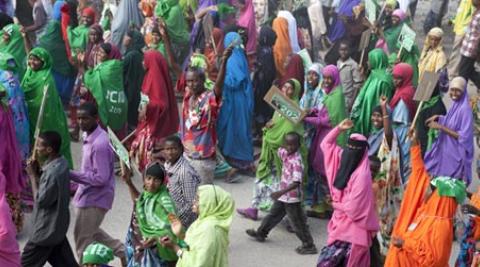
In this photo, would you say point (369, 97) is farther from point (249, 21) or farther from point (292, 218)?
point (249, 21)

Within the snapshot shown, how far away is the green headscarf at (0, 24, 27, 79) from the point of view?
11.3m

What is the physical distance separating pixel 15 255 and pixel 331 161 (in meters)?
2.51

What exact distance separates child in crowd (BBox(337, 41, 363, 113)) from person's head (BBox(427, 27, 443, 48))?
1352 millimetres

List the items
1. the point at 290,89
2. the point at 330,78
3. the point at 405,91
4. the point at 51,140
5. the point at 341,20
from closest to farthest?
the point at 51,140, the point at 290,89, the point at 330,78, the point at 405,91, the point at 341,20

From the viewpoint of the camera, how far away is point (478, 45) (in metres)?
14.1

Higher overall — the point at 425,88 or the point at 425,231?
the point at 425,88

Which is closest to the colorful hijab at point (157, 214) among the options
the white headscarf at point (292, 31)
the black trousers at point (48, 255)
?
the black trousers at point (48, 255)

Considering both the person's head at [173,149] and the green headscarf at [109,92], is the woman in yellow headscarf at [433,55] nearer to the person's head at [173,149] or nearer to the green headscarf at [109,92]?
the green headscarf at [109,92]

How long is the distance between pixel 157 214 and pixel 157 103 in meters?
3.52

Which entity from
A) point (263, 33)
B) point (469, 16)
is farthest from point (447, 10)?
point (263, 33)

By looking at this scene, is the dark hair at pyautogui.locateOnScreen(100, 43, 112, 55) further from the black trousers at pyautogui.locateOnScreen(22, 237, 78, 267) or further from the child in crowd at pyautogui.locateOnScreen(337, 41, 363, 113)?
the black trousers at pyautogui.locateOnScreen(22, 237, 78, 267)

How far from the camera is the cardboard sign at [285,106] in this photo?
956 centimetres

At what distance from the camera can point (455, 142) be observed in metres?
10.1

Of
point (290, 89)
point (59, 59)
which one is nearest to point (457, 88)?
point (290, 89)
